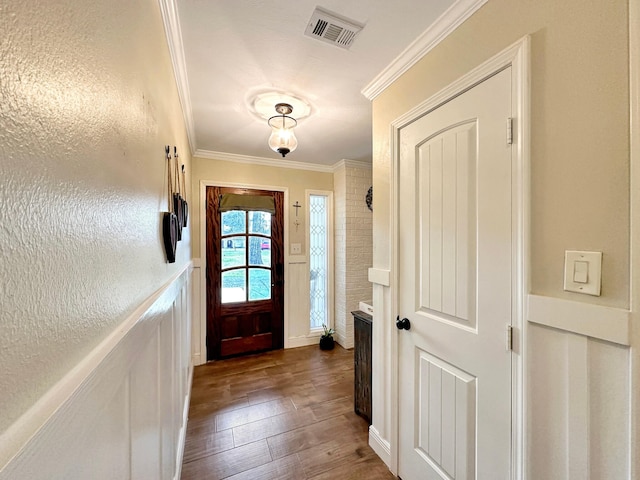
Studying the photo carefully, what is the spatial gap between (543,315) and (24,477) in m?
1.22

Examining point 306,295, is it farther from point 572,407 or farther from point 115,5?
point 115,5

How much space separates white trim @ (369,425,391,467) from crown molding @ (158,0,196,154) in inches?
97.5

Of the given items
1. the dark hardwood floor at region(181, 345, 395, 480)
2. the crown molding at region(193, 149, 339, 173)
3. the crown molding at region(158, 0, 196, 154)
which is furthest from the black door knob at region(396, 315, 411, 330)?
the crown molding at region(193, 149, 339, 173)

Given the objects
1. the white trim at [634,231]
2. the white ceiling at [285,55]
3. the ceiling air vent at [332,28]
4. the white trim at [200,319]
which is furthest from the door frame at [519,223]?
the white trim at [200,319]

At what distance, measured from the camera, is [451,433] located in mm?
1219

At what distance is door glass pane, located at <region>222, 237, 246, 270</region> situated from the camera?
311 cm

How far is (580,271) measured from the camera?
0.81m

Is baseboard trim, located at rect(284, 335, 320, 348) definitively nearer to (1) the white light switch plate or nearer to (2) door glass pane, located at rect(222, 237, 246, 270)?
(2) door glass pane, located at rect(222, 237, 246, 270)

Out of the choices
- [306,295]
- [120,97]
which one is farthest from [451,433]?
[306,295]

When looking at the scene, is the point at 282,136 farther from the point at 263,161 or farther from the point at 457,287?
the point at 457,287

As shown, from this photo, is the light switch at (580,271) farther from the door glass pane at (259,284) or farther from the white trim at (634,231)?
the door glass pane at (259,284)

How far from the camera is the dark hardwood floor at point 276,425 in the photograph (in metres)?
1.58

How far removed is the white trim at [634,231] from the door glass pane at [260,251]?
2980 mm

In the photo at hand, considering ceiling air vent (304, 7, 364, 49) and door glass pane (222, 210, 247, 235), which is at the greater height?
ceiling air vent (304, 7, 364, 49)
